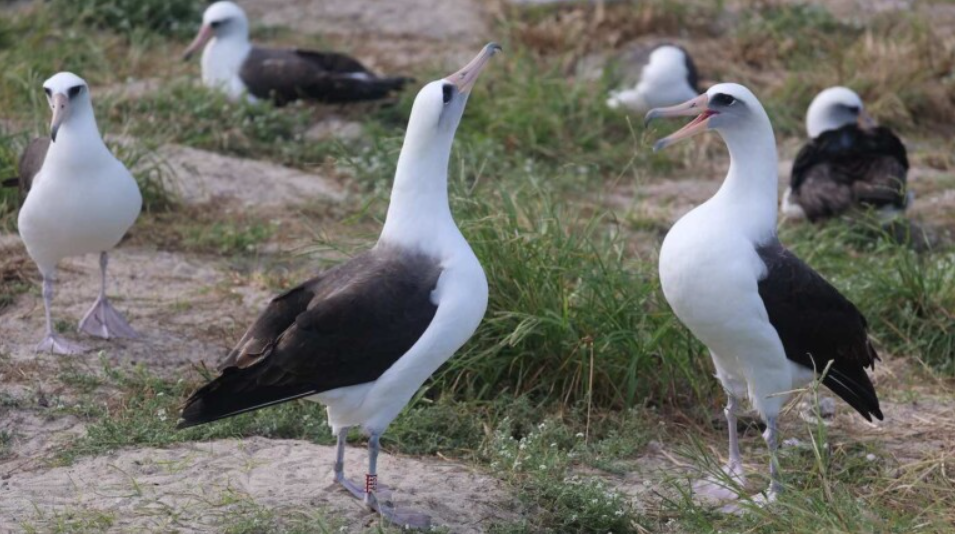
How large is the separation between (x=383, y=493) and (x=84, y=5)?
6.98m

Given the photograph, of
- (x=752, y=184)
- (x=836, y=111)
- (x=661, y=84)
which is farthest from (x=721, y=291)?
(x=661, y=84)

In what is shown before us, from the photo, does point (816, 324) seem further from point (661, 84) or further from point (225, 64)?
point (225, 64)

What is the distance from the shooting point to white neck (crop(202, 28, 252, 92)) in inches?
399

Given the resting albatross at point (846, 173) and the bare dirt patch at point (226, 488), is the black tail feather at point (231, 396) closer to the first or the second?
the bare dirt patch at point (226, 488)

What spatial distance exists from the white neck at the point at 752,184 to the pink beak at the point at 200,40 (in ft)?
19.8

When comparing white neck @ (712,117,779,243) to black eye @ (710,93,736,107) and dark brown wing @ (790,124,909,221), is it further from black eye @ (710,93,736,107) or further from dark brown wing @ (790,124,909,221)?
dark brown wing @ (790,124,909,221)

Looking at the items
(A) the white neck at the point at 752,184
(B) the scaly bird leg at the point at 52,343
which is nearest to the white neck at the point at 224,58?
(B) the scaly bird leg at the point at 52,343

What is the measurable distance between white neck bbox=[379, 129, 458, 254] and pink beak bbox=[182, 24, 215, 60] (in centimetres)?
586

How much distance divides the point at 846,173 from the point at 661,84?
2230 millimetres

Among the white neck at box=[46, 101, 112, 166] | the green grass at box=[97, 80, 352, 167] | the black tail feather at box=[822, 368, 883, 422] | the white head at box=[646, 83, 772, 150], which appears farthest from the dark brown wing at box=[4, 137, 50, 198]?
the black tail feather at box=[822, 368, 883, 422]

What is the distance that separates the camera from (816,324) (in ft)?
17.6

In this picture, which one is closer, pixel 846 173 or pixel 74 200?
pixel 74 200

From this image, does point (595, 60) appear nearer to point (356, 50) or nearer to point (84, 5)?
point (356, 50)

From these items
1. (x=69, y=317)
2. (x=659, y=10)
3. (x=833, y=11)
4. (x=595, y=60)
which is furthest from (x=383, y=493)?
(x=833, y=11)
